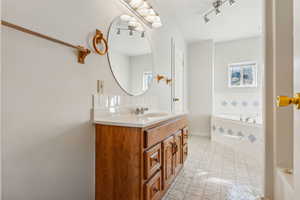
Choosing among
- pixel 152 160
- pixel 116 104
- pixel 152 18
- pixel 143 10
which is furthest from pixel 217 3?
pixel 152 160

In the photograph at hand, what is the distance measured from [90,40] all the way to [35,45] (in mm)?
437

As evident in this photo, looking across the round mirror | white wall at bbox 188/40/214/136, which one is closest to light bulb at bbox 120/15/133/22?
the round mirror

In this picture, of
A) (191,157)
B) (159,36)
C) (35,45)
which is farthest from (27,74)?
(191,157)

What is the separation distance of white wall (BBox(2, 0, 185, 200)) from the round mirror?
197mm

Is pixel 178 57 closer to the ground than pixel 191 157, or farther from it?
farther from it

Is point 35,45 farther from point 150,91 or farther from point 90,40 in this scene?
point 150,91

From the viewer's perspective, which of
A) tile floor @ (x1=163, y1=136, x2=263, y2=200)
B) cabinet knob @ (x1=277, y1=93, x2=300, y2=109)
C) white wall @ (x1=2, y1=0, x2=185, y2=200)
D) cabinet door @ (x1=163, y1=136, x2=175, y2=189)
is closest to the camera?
cabinet knob @ (x1=277, y1=93, x2=300, y2=109)

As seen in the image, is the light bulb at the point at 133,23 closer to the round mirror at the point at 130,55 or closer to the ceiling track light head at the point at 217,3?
the round mirror at the point at 130,55

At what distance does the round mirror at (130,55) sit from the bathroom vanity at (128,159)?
2.00 feet

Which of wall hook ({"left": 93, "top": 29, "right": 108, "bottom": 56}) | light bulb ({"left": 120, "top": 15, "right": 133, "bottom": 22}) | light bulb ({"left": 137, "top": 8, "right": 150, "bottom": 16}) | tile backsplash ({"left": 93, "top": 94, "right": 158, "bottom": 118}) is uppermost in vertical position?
light bulb ({"left": 137, "top": 8, "right": 150, "bottom": 16})

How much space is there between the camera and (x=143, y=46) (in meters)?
2.04

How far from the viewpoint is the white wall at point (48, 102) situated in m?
0.80

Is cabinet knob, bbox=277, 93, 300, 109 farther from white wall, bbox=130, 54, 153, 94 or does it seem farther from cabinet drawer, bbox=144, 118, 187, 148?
white wall, bbox=130, 54, 153, 94

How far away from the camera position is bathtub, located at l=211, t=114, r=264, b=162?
2.80 metres
